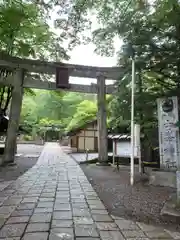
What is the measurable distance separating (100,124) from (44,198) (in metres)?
6.57

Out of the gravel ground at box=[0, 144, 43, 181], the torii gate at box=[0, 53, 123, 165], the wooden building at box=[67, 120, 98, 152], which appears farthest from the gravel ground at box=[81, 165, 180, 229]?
the wooden building at box=[67, 120, 98, 152]

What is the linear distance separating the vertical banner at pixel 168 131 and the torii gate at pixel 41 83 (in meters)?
4.25

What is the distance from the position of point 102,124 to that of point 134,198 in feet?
20.6

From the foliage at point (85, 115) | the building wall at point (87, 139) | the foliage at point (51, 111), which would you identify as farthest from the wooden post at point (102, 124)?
the foliage at point (51, 111)

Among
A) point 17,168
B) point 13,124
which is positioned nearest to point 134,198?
point 17,168

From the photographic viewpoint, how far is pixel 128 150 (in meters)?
9.73

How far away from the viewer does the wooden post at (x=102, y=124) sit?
36.3 feet

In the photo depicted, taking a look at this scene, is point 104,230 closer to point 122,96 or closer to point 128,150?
point 122,96

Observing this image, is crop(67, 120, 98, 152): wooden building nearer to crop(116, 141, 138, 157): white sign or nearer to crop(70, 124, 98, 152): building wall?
crop(70, 124, 98, 152): building wall

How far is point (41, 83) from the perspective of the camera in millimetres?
11609

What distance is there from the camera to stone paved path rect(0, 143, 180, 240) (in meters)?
3.11

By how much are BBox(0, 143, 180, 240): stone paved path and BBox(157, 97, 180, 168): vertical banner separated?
2.35 metres

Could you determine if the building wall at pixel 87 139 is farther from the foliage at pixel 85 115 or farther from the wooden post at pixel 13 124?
the wooden post at pixel 13 124

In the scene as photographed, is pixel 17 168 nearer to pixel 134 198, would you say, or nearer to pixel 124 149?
pixel 124 149
